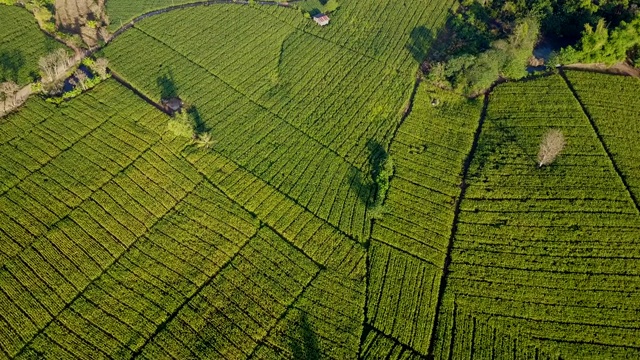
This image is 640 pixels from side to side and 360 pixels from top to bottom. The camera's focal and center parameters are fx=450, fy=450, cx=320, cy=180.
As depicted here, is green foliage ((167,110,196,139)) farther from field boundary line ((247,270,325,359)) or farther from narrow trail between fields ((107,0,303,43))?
narrow trail between fields ((107,0,303,43))

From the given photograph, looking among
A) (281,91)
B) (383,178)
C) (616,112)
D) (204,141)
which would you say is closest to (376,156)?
(383,178)

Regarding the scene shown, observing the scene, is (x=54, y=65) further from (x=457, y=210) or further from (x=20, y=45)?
(x=457, y=210)

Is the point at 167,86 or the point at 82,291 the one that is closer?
the point at 82,291

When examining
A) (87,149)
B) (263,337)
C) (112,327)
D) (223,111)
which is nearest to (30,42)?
(87,149)

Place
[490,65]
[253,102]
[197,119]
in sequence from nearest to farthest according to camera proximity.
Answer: [197,119] < [490,65] < [253,102]

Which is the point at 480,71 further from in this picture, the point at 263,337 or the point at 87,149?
the point at 87,149

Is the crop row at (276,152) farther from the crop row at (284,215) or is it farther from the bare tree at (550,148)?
the bare tree at (550,148)
